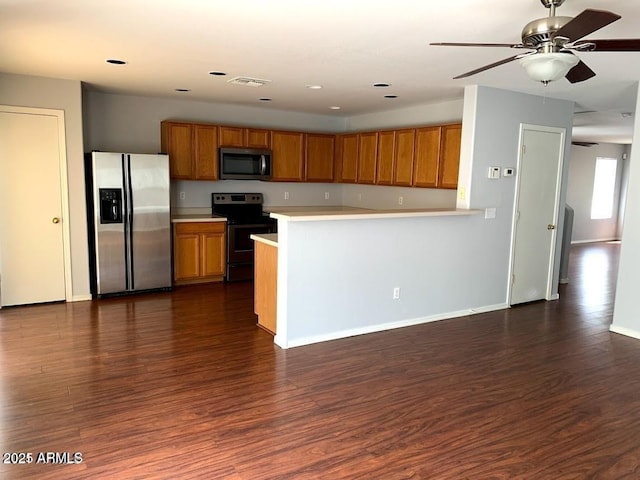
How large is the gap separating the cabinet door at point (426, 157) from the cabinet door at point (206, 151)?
2.63 metres

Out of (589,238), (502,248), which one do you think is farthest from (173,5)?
(589,238)

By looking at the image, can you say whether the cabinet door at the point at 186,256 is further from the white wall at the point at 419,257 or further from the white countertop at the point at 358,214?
the white wall at the point at 419,257

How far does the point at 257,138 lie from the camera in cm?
675

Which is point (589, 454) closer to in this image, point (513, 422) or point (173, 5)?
point (513, 422)

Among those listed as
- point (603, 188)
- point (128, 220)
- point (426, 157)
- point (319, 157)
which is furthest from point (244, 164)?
point (603, 188)

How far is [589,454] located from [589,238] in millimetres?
9975

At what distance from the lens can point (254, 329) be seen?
15.0ft

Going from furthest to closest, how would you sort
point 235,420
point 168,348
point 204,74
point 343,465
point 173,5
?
point 204,74
point 168,348
point 235,420
point 173,5
point 343,465

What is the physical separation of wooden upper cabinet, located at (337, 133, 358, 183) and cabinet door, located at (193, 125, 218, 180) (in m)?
1.94

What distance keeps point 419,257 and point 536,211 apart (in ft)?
5.98

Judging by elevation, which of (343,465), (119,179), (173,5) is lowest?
(343,465)

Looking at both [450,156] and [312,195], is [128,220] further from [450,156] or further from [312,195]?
[450,156]

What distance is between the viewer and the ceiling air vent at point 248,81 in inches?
185

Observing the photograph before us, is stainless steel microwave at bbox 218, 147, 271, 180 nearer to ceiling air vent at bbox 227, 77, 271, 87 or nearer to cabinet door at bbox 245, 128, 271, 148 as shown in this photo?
cabinet door at bbox 245, 128, 271, 148
